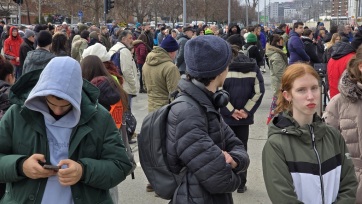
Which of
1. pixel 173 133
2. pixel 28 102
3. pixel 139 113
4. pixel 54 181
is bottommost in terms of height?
pixel 139 113

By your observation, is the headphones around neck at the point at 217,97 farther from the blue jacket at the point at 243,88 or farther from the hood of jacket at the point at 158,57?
the hood of jacket at the point at 158,57

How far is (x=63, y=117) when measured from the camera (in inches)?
116

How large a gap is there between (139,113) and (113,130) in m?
8.55

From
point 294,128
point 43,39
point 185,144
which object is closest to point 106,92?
point 185,144

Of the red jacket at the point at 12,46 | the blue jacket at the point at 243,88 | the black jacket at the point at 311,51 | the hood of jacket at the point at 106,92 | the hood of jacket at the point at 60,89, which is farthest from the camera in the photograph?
the red jacket at the point at 12,46

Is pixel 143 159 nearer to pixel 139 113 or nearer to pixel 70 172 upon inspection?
pixel 70 172

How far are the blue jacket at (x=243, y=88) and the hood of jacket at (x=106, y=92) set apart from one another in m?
1.92

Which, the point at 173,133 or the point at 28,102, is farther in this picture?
the point at 173,133

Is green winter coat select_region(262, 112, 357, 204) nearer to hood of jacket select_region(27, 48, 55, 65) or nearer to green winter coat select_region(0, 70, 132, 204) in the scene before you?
green winter coat select_region(0, 70, 132, 204)

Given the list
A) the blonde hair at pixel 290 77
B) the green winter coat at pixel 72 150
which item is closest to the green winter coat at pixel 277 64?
the blonde hair at pixel 290 77

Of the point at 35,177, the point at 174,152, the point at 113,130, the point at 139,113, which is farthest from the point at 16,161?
the point at 139,113

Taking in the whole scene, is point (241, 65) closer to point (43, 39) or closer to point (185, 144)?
point (185, 144)

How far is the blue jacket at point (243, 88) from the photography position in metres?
6.12

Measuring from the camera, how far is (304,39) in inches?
472
